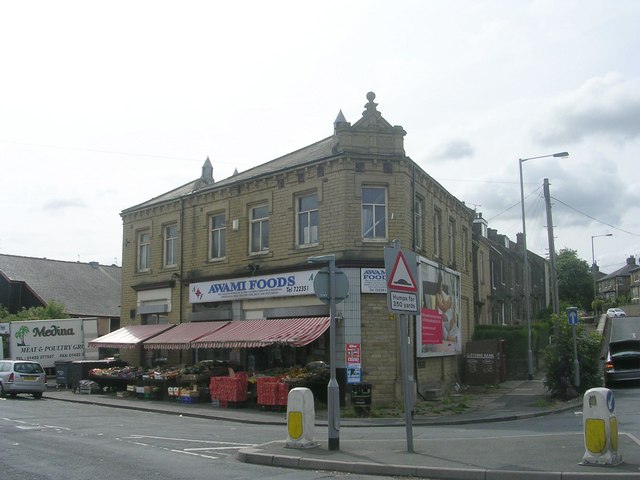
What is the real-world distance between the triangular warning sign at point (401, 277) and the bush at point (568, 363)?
11121 millimetres

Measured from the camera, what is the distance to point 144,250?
96.4 ft

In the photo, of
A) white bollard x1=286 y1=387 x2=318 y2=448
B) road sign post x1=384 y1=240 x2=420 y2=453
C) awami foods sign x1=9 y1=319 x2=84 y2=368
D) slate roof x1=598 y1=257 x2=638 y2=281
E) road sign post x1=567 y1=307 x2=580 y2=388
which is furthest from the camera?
slate roof x1=598 y1=257 x2=638 y2=281

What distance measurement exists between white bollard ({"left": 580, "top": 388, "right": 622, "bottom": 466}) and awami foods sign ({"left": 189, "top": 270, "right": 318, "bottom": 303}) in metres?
12.8

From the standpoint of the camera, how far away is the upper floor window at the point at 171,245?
27500 millimetres

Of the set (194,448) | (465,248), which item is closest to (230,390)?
(194,448)

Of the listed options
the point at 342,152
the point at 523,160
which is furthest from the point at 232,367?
the point at 523,160

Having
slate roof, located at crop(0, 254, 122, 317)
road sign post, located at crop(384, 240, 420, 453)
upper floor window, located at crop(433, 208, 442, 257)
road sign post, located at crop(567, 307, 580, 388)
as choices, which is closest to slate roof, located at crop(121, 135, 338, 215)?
upper floor window, located at crop(433, 208, 442, 257)

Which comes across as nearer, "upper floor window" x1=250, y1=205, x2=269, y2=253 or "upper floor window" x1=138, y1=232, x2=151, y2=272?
"upper floor window" x1=250, y1=205, x2=269, y2=253

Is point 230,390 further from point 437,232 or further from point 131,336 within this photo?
point 437,232

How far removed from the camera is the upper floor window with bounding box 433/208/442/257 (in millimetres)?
24609

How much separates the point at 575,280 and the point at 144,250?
209 feet

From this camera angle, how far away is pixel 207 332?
76.1ft

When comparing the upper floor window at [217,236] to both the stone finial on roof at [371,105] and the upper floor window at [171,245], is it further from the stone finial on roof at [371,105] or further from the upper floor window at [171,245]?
the stone finial on roof at [371,105]

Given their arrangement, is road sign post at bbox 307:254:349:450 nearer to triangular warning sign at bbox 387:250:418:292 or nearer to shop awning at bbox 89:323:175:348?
triangular warning sign at bbox 387:250:418:292
